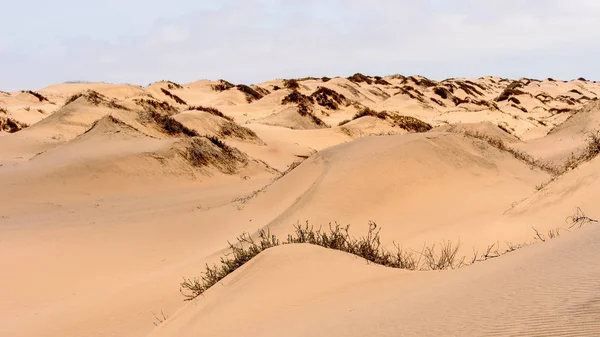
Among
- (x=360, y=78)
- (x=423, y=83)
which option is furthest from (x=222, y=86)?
(x=423, y=83)

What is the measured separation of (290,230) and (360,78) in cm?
6126

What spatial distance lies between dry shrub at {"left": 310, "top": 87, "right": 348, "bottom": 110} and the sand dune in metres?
19.3

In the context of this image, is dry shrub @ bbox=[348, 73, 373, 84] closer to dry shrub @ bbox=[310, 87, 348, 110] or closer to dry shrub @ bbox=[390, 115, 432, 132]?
dry shrub @ bbox=[310, 87, 348, 110]

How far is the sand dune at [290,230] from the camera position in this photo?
330cm

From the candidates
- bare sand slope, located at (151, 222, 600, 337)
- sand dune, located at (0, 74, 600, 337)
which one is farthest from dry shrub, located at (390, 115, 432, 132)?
bare sand slope, located at (151, 222, 600, 337)

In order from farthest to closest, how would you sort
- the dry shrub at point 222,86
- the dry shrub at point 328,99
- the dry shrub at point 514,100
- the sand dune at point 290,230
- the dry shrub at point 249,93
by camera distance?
the dry shrub at point 222,86, the dry shrub at point 249,93, the dry shrub at point 514,100, the dry shrub at point 328,99, the sand dune at point 290,230

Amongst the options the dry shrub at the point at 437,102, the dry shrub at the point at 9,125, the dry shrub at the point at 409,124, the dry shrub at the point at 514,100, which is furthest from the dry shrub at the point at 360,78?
the dry shrub at the point at 9,125

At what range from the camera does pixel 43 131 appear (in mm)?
22375

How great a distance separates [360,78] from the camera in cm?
6738

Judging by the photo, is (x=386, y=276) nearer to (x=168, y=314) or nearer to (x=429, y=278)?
(x=429, y=278)

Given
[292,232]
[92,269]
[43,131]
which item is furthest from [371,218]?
[43,131]

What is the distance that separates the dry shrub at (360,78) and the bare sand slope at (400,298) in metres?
62.0

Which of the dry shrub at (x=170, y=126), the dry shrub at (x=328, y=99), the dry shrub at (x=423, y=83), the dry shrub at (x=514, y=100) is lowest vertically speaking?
the dry shrub at (x=170, y=126)

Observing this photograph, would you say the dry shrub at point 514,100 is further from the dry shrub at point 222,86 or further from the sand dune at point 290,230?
the dry shrub at point 222,86
